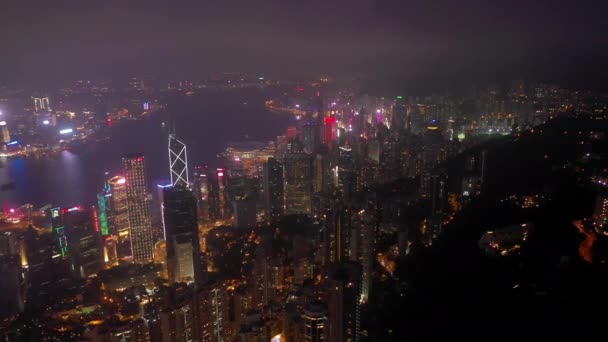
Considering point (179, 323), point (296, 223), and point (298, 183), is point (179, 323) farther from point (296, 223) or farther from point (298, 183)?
point (298, 183)

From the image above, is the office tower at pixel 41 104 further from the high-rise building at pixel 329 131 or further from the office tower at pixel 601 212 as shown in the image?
the office tower at pixel 601 212

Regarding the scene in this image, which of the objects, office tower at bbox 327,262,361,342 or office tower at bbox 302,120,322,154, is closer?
office tower at bbox 327,262,361,342

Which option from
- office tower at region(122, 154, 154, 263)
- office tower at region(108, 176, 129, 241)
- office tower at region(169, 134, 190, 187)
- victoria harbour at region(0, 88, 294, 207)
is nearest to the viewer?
office tower at region(122, 154, 154, 263)

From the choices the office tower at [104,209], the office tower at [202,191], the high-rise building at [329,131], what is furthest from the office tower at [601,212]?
the office tower at [104,209]

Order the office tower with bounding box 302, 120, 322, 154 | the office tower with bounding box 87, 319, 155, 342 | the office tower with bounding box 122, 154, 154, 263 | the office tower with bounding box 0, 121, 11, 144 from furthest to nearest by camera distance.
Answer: the office tower with bounding box 302, 120, 322, 154
the office tower with bounding box 0, 121, 11, 144
the office tower with bounding box 122, 154, 154, 263
the office tower with bounding box 87, 319, 155, 342

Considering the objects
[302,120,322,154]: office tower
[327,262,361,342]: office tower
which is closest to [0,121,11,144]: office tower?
[302,120,322,154]: office tower

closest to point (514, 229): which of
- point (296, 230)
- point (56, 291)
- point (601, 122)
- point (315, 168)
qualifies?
point (296, 230)

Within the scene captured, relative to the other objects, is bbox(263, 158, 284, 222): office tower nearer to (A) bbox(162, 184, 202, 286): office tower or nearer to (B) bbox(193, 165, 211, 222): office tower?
(B) bbox(193, 165, 211, 222): office tower
